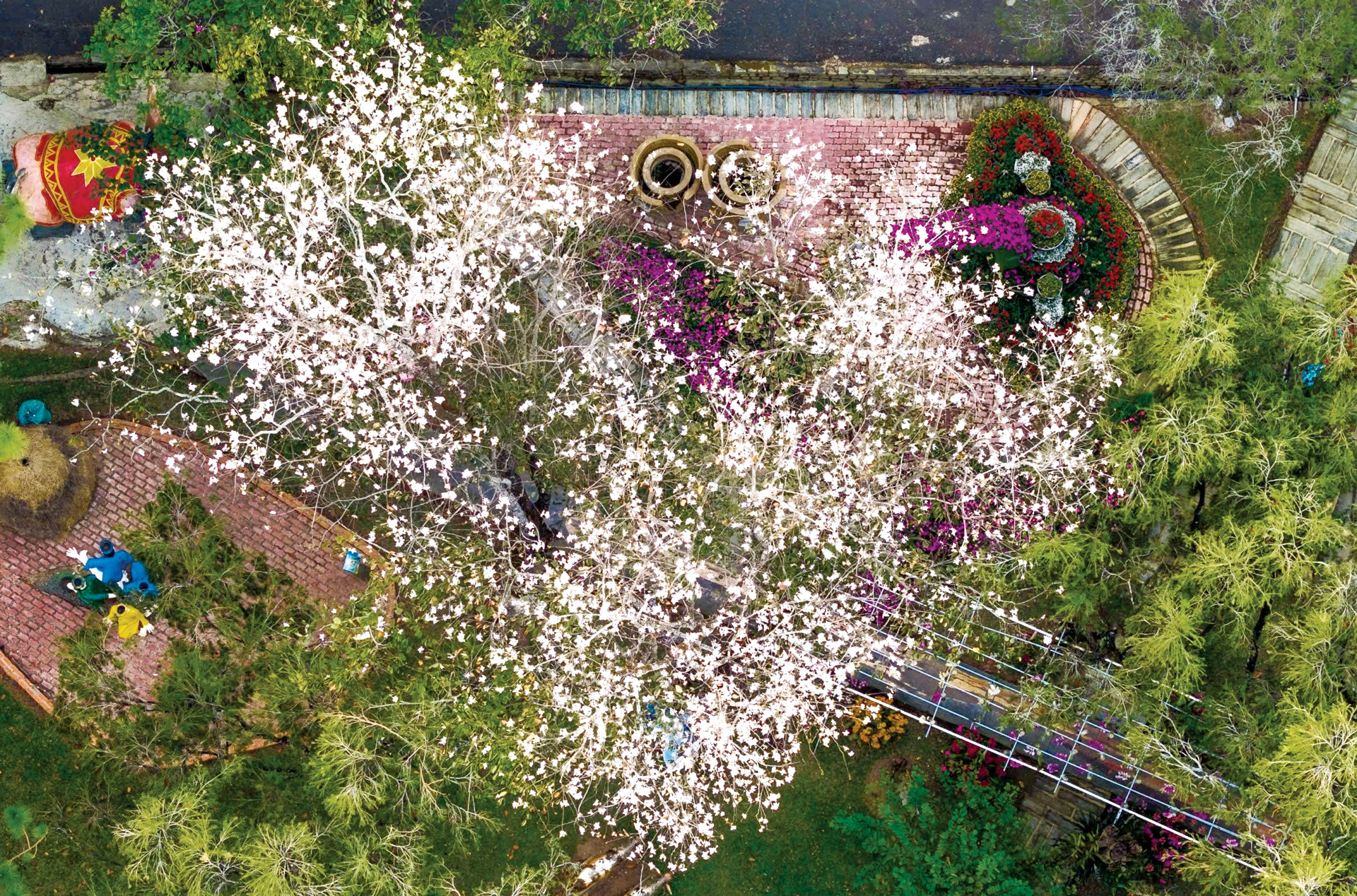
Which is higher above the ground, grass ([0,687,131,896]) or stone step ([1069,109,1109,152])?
stone step ([1069,109,1109,152])

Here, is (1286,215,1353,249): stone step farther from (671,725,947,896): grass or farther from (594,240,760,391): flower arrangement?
(671,725,947,896): grass

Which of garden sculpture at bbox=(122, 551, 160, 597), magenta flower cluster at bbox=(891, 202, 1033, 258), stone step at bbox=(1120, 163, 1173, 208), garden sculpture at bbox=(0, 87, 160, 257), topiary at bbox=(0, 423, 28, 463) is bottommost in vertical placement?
garden sculpture at bbox=(122, 551, 160, 597)

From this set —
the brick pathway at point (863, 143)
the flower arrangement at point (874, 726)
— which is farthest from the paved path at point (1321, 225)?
the flower arrangement at point (874, 726)

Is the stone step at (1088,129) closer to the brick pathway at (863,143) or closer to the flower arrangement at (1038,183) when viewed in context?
the brick pathway at (863,143)

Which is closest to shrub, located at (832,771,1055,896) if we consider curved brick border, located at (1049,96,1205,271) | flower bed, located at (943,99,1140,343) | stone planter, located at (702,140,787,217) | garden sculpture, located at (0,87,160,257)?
flower bed, located at (943,99,1140,343)

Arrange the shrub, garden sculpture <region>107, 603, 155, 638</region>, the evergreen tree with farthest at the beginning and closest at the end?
garden sculpture <region>107, 603, 155, 638</region>
the shrub
the evergreen tree

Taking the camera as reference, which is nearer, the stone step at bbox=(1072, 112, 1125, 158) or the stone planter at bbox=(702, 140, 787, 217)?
the stone planter at bbox=(702, 140, 787, 217)
